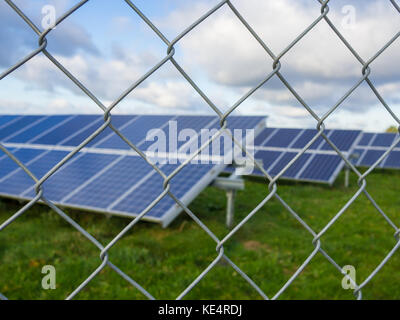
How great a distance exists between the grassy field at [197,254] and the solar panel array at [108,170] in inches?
15.4

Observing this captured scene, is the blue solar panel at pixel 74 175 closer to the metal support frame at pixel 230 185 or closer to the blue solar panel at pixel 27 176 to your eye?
the blue solar panel at pixel 27 176

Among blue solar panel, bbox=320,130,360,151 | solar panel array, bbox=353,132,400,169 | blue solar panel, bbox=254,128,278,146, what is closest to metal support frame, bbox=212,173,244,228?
blue solar panel, bbox=320,130,360,151

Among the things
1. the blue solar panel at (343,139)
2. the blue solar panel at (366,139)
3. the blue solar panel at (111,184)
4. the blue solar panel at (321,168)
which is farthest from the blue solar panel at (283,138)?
the blue solar panel at (111,184)

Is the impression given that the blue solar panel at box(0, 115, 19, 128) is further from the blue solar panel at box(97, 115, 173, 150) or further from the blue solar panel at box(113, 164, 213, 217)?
the blue solar panel at box(113, 164, 213, 217)

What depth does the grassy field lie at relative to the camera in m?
3.11

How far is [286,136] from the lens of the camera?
1037 centimetres

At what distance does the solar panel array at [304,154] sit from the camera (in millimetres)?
8109

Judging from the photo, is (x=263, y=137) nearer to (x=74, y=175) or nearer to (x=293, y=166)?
(x=293, y=166)

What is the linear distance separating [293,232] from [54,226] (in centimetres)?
310

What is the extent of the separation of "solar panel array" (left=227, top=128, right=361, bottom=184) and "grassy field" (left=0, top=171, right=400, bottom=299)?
2.14m

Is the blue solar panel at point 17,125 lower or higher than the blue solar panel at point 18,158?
higher
